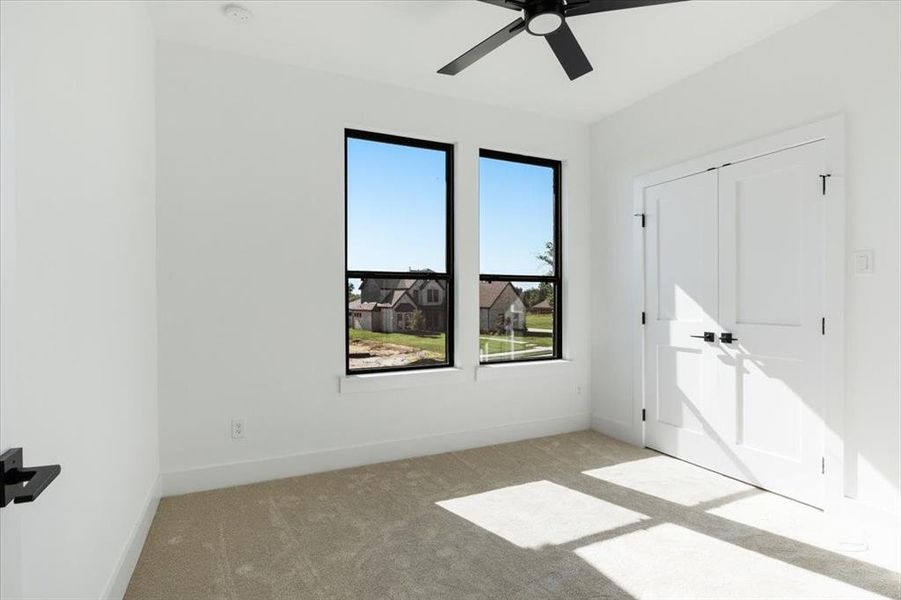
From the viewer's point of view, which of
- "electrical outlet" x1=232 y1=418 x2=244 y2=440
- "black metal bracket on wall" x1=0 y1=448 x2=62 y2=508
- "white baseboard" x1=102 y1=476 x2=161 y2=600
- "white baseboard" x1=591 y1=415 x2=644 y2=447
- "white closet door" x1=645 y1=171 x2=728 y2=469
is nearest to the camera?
"black metal bracket on wall" x1=0 y1=448 x2=62 y2=508

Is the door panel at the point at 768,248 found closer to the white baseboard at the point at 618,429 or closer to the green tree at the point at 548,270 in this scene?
the white baseboard at the point at 618,429

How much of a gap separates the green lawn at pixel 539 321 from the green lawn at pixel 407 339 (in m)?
0.86

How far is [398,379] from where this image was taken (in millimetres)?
3539

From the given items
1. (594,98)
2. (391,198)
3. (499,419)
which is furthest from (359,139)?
(499,419)

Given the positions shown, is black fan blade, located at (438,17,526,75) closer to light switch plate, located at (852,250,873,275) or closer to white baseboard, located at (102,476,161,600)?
light switch plate, located at (852,250,873,275)

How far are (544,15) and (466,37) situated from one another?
2.86 ft

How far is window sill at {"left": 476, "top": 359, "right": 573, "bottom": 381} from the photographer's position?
3.90 meters

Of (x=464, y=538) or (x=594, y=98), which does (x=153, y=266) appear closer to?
(x=464, y=538)

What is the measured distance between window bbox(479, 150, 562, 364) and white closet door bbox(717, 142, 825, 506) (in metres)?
1.44

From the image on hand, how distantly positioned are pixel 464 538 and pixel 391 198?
7.85 feet

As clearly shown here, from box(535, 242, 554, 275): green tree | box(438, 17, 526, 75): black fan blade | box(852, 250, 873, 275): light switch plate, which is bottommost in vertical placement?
box(852, 250, 873, 275): light switch plate

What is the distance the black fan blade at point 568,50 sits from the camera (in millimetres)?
2371

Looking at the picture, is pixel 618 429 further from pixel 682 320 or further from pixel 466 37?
pixel 466 37

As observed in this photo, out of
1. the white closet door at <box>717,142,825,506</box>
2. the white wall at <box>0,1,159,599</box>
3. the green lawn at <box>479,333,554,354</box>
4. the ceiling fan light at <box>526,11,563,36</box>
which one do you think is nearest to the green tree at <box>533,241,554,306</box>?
the green lawn at <box>479,333,554,354</box>
